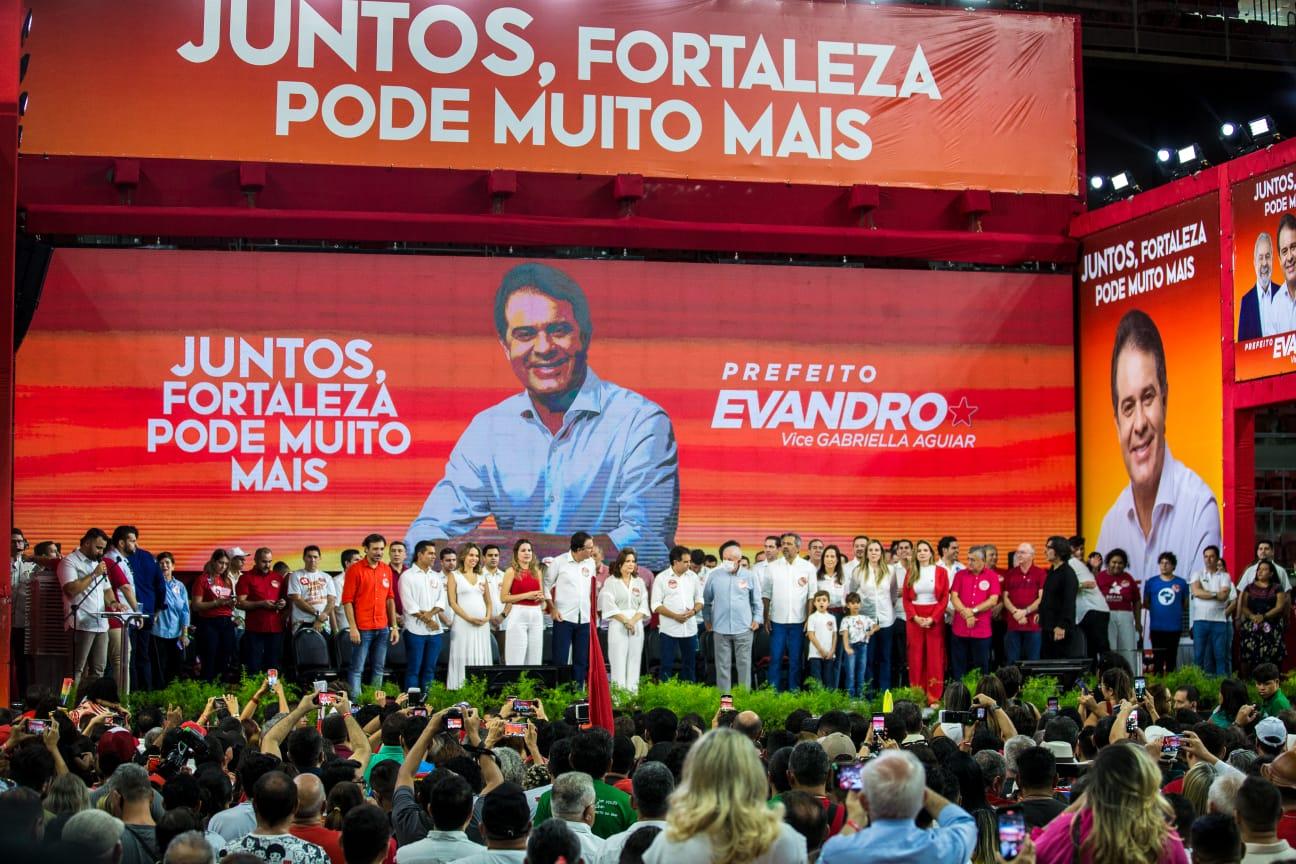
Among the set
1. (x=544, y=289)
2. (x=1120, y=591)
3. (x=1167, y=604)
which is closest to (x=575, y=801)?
(x=1120, y=591)

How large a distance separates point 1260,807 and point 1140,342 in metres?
13.1

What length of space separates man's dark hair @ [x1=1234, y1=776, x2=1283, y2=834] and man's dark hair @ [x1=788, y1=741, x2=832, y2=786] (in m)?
1.37

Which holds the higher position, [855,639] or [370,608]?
[370,608]

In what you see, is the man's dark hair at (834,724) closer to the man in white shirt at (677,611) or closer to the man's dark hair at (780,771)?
the man's dark hair at (780,771)

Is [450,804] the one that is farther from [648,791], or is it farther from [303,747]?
[303,747]

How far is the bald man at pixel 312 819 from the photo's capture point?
501 cm

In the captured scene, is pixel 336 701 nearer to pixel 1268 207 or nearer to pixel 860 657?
pixel 860 657

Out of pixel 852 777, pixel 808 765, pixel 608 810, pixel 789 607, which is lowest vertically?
pixel 608 810

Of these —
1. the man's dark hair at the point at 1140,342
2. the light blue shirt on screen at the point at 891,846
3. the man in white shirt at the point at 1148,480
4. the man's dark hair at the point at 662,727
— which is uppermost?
the man's dark hair at the point at 1140,342

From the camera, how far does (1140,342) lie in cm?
1714

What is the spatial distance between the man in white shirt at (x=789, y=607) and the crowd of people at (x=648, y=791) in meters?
5.86

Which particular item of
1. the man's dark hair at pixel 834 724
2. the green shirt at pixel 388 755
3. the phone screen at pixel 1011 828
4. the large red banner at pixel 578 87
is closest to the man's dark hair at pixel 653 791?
the phone screen at pixel 1011 828

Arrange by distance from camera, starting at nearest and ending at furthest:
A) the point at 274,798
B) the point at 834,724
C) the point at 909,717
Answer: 1. the point at 274,798
2. the point at 834,724
3. the point at 909,717

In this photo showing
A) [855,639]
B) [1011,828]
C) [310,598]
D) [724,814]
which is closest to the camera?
[1011,828]
